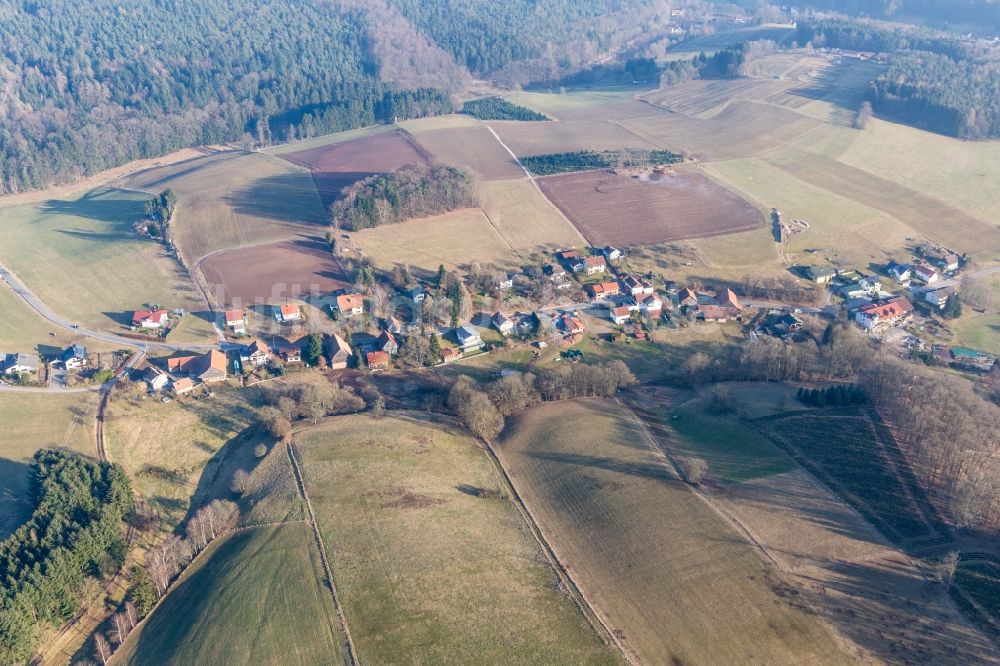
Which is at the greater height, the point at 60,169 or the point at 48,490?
the point at 60,169

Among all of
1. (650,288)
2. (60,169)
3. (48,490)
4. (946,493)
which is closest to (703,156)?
(650,288)

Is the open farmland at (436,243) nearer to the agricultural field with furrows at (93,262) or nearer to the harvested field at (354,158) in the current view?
the harvested field at (354,158)

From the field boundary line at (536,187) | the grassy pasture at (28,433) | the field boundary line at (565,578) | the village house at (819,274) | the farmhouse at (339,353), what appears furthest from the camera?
the field boundary line at (536,187)

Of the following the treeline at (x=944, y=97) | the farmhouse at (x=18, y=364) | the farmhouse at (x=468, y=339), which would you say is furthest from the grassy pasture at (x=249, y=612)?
the treeline at (x=944, y=97)

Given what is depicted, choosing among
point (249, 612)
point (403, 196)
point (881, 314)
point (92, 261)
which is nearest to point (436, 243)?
point (403, 196)

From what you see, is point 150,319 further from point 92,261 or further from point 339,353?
point 339,353

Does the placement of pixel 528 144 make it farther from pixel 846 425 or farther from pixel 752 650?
pixel 752 650
